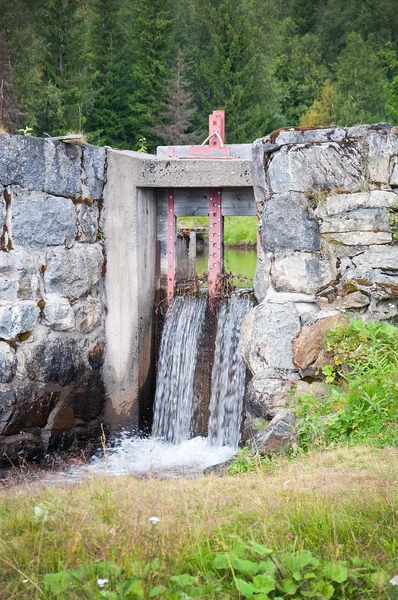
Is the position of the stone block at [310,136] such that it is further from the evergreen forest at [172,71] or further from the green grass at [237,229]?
the evergreen forest at [172,71]

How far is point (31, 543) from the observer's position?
3432 millimetres

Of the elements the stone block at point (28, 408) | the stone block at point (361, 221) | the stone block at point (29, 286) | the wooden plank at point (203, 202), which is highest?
the wooden plank at point (203, 202)

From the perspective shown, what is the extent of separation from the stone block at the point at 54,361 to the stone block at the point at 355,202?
9.24 feet

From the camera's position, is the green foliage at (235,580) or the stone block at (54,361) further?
the stone block at (54,361)

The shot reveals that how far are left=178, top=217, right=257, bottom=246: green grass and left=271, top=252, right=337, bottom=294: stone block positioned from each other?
50.4 feet

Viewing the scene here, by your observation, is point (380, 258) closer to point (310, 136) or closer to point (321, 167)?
point (321, 167)

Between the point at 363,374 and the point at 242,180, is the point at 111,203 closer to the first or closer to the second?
the point at 242,180

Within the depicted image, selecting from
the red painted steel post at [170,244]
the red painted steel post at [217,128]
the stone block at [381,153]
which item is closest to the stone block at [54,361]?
the red painted steel post at [170,244]

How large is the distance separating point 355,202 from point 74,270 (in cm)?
283

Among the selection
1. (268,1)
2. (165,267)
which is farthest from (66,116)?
(268,1)

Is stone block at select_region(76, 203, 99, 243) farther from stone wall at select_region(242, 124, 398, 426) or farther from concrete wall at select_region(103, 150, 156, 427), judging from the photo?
stone wall at select_region(242, 124, 398, 426)

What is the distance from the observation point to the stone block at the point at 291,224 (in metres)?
6.45

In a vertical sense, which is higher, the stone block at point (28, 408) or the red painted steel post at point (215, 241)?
the red painted steel post at point (215, 241)

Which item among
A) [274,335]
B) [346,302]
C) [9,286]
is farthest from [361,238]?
[9,286]
